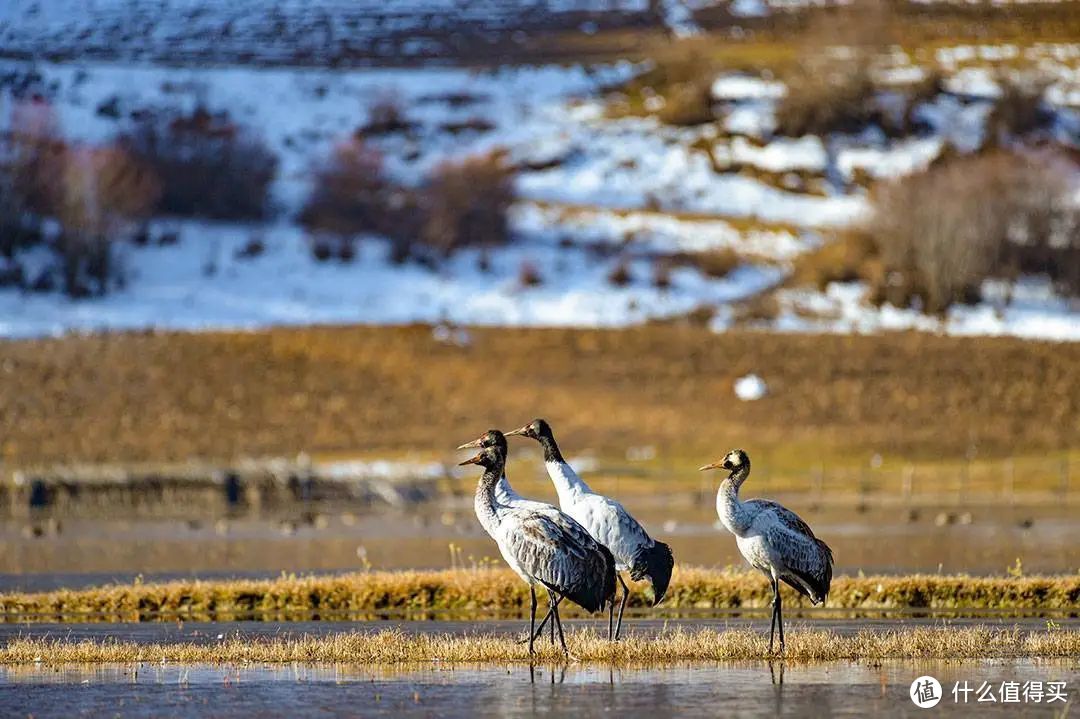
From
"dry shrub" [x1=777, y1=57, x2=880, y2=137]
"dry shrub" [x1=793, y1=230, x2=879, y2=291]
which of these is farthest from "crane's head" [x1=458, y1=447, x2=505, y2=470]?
"dry shrub" [x1=777, y1=57, x2=880, y2=137]

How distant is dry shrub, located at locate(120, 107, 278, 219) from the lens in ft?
346

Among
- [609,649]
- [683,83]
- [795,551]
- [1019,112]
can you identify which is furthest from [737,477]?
[683,83]

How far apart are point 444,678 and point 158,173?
302 feet

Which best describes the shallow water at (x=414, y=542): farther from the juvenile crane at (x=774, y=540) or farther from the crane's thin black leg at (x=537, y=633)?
the juvenile crane at (x=774, y=540)

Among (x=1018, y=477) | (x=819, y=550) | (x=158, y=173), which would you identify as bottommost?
(x=1018, y=477)

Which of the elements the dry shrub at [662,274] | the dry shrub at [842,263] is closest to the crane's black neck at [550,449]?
the dry shrub at [842,263]

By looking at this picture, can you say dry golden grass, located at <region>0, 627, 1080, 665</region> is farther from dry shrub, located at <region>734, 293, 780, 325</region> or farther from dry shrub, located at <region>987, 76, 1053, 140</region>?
dry shrub, located at <region>987, 76, 1053, 140</region>

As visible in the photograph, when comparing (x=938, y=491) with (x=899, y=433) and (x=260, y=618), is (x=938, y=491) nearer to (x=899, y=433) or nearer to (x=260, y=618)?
(x=899, y=433)

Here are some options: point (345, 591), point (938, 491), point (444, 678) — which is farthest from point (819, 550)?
point (938, 491)

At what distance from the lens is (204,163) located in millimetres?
108812

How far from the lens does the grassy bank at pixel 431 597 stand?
26.0 metres

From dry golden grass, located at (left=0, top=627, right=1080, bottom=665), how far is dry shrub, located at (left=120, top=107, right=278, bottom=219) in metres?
85.0

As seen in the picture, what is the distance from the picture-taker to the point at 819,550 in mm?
20750

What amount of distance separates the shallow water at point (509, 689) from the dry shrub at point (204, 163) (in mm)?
86546
